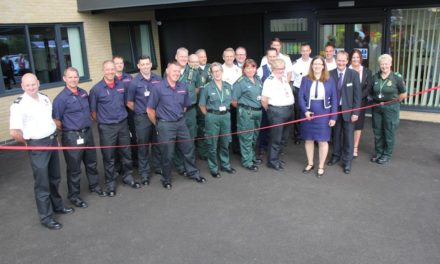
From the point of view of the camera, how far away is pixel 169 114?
511 cm

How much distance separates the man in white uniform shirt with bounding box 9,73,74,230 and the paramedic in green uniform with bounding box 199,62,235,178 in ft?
6.52

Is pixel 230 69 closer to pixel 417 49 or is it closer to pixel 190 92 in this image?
pixel 190 92

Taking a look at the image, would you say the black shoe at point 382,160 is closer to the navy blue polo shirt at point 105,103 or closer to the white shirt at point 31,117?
the navy blue polo shirt at point 105,103

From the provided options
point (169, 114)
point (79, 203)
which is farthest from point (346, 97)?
point (79, 203)

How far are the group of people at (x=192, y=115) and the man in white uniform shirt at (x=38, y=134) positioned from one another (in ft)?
0.05

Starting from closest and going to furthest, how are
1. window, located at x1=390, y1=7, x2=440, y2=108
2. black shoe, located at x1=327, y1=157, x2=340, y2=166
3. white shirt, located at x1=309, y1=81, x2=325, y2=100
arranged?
→ white shirt, located at x1=309, y1=81, x2=325, y2=100
black shoe, located at x1=327, y1=157, x2=340, y2=166
window, located at x1=390, y1=7, x2=440, y2=108

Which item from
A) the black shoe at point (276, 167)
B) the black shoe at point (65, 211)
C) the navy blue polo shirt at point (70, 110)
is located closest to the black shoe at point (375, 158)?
the black shoe at point (276, 167)

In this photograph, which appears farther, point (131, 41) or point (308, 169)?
point (131, 41)

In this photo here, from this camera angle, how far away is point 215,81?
5.47 metres

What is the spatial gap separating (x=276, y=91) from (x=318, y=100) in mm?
579

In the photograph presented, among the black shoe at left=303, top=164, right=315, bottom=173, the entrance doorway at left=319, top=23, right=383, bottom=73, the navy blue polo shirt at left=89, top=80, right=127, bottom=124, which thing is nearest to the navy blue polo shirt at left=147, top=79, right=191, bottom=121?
the navy blue polo shirt at left=89, top=80, right=127, bottom=124

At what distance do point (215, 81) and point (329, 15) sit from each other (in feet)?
14.0

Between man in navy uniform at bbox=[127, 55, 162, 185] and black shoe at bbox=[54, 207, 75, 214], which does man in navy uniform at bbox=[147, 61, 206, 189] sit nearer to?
man in navy uniform at bbox=[127, 55, 162, 185]

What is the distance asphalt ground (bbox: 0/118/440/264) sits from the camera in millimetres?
3756
